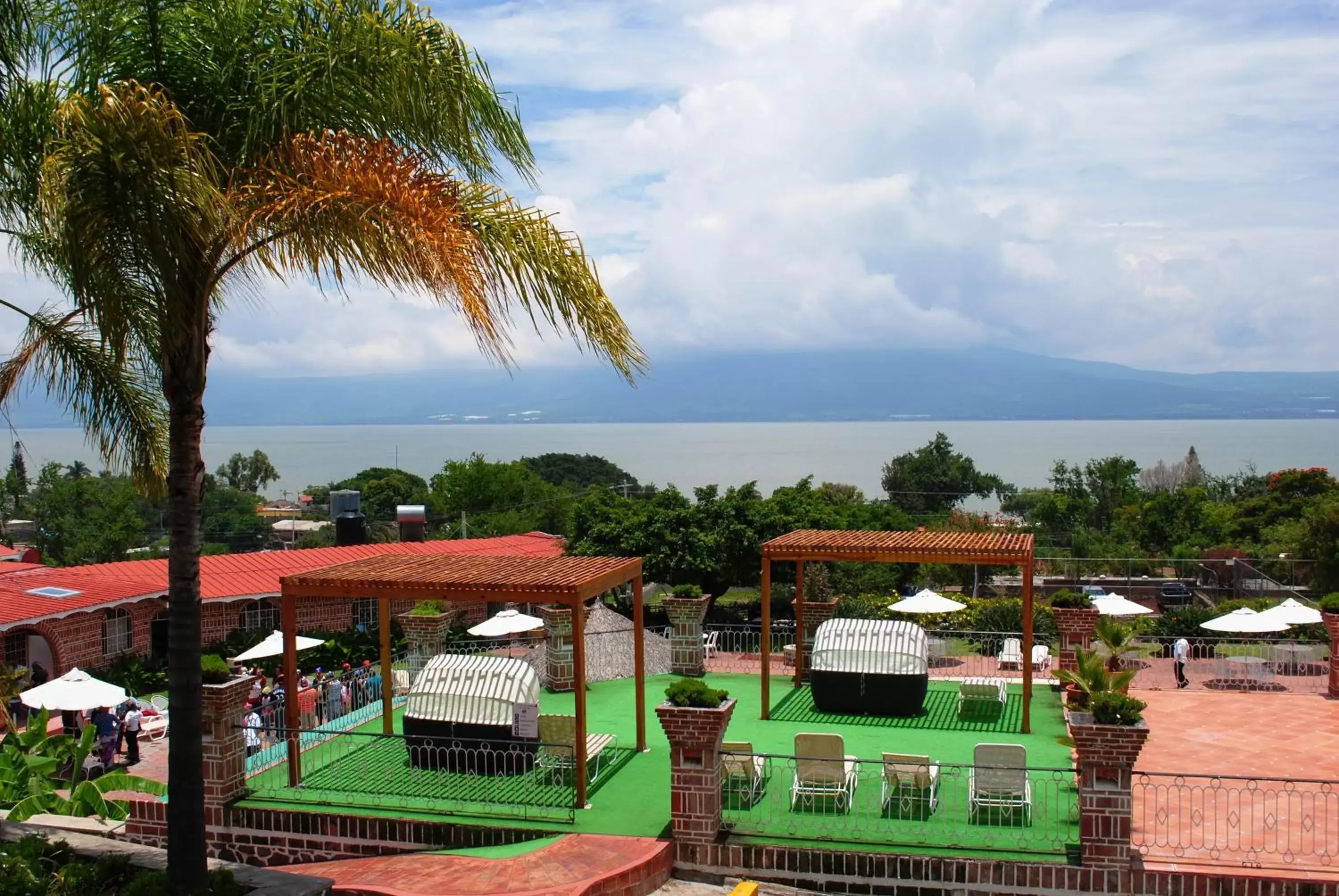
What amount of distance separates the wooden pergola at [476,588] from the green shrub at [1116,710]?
4.73 meters

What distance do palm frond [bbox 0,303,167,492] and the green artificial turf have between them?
3.73 meters

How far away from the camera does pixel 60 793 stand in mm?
15219

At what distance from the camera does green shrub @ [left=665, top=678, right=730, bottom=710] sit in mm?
10656

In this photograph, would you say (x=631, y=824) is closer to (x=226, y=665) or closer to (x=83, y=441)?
(x=226, y=665)

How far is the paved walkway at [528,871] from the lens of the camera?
31.4 feet

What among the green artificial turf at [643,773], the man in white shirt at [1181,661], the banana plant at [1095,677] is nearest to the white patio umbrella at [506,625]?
the green artificial turf at [643,773]

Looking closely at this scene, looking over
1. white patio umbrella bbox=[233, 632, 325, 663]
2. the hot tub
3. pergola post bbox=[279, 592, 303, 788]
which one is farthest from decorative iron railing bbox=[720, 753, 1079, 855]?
white patio umbrella bbox=[233, 632, 325, 663]

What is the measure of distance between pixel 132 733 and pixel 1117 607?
17.2 m

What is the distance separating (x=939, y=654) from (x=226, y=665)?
13.1 metres

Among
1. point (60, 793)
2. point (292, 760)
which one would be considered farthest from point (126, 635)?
point (292, 760)

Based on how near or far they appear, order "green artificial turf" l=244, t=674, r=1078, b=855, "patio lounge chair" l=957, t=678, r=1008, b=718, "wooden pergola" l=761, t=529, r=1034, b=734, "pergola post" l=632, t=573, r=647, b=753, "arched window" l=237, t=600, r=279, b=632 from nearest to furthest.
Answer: "green artificial turf" l=244, t=674, r=1078, b=855 → "pergola post" l=632, t=573, r=647, b=753 → "wooden pergola" l=761, t=529, r=1034, b=734 → "patio lounge chair" l=957, t=678, r=1008, b=718 → "arched window" l=237, t=600, r=279, b=632

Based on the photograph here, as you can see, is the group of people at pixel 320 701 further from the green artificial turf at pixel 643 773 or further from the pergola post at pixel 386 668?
the pergola post at pixel 386 668

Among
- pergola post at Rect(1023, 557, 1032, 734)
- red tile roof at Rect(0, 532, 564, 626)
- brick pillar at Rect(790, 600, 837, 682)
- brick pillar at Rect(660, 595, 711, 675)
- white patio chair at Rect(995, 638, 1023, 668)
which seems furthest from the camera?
red tile roof at Rect(0, 532, 564, 626)

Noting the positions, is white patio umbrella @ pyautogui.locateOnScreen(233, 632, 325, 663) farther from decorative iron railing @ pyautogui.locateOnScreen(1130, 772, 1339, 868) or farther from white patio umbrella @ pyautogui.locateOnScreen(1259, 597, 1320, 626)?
white patio umbrella @ pyautogui.locateOnScreen(1259, 597, 1320, 626)
